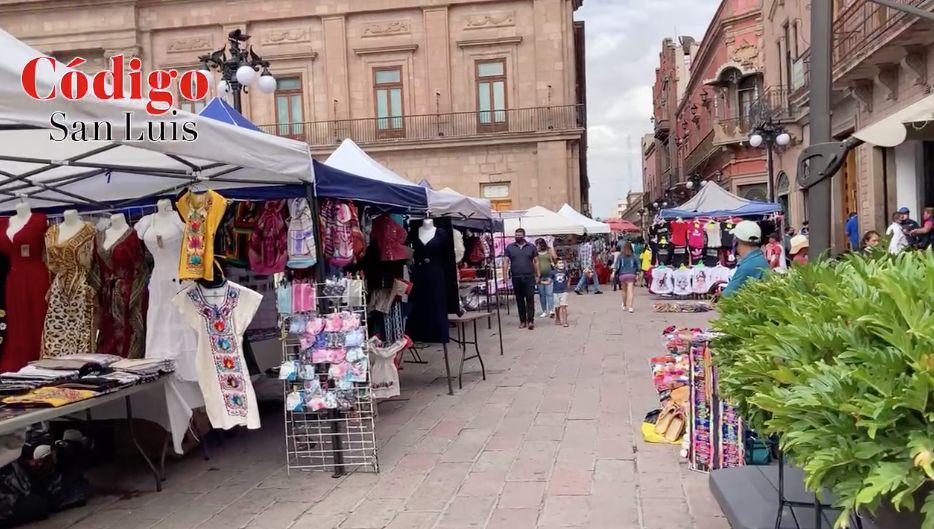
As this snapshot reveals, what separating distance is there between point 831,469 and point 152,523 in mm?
3839

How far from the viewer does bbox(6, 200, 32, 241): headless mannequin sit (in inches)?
223

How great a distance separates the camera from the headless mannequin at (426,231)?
784 centimetres

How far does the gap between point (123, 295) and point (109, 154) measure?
1252 millimetres

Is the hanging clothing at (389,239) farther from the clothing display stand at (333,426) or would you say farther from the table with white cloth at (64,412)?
the table with white cloth at (64,412)

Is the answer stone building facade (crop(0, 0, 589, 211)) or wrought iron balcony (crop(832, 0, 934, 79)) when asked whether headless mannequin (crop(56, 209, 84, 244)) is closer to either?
wrought iron balcony (crop(832, 0, 934, 79))

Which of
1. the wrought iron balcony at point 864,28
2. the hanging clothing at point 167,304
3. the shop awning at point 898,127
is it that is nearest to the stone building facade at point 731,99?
the wrought iron balcony at point 864,28

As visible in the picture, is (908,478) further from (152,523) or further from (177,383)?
(177,383)

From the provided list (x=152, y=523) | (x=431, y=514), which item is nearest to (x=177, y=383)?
(x=152, y=523)

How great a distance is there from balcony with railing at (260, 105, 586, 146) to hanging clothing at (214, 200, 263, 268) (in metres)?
20.6

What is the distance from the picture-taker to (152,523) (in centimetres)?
435

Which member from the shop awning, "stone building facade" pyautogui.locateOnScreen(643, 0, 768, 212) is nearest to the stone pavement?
the shop awning

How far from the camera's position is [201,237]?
4895mm

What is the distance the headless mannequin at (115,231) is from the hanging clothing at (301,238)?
138cm

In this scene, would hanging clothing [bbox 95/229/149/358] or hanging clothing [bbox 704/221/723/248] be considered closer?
hanging clothing [bbox 95/229/149/358]
